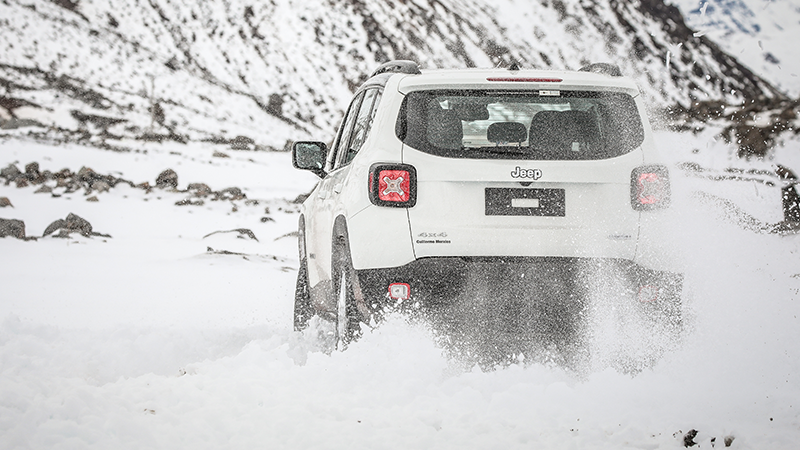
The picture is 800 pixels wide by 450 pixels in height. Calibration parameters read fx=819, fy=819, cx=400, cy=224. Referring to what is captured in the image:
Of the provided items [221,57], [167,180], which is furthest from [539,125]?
[221,57]

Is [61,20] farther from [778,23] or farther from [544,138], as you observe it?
[778,23]

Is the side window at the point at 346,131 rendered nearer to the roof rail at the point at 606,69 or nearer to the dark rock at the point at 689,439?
the roof rail at the point at 606,69

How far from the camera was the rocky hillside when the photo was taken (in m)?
64.4

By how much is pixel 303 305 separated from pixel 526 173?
3.08 metres

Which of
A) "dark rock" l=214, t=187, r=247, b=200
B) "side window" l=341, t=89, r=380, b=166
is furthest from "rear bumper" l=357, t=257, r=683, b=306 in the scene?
"dark rock" l=214, t=187, r=247, b=200

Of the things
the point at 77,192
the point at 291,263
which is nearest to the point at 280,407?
the point at 291,263

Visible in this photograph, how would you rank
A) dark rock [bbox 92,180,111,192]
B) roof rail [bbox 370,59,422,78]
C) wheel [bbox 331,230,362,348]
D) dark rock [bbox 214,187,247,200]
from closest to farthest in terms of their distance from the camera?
wheel [bbox 331,230,362,348]
roof rail [bbox 370,59,422,78]
dark rock [bbox 92,180,111,192]
dark rock [bbox 214,187,247,200]

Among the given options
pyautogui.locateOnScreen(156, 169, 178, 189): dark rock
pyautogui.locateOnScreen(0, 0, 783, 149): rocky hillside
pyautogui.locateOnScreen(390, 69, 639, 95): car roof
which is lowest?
pyautogui.locateOnScreen(156, 169, 178, 189): dark rock

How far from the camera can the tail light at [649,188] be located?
3.97 meters

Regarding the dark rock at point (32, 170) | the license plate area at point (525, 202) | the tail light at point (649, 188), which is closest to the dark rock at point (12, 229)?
the license plate area at point (525, 202)

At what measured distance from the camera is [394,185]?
395 centimetres

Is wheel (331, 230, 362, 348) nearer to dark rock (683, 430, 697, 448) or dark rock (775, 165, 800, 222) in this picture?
dark rock (683, 430, 697, 448)

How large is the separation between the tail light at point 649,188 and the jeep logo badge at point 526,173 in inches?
19.2

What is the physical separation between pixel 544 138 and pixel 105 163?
26470mm
